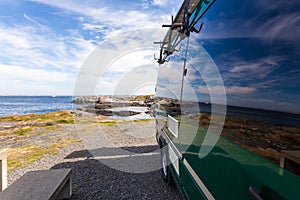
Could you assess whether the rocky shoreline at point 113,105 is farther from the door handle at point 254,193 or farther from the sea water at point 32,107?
the door handle at point 254,193

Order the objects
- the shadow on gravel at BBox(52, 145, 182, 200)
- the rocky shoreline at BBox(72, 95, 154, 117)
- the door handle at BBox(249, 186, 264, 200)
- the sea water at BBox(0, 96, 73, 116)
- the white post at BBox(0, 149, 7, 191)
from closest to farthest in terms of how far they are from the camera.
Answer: the door handle at BBox(249, 186, 264, 200) → the white post at BBox(0, 149, 7, 191) → the shadow on gravel at BBox(52, 145, 182, 200) → the rocky shoreline at BBox(72, 95, 154, 117) → the sea water at BBox(0, 96, 73, 116)

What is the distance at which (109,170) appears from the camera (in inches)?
187

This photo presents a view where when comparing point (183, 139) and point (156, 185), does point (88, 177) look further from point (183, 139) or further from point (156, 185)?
point (183, 139)

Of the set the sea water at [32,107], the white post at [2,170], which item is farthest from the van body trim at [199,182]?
the sea water at [32,107]

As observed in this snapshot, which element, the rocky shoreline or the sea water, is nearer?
the rocky shoreline

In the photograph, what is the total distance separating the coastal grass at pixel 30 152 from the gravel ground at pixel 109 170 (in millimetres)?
273

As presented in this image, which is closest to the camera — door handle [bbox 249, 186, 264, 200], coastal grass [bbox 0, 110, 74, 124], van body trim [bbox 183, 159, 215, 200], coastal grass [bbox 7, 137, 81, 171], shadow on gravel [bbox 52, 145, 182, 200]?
door handle [bbox 249, 186, 264, 200]

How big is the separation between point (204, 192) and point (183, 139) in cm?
89

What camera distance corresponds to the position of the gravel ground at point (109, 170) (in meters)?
3.62

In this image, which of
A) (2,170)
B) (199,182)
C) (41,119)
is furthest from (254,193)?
(41,119)

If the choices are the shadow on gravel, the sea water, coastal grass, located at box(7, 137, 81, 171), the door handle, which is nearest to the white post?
the shadow on gravel

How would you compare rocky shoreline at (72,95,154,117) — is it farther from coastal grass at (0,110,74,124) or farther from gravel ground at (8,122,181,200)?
gravel ground at (8,122,181,200)

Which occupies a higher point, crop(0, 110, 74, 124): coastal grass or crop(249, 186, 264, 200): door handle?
crop(249, 186, 264, 200): door handle

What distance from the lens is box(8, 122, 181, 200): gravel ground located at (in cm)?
362
